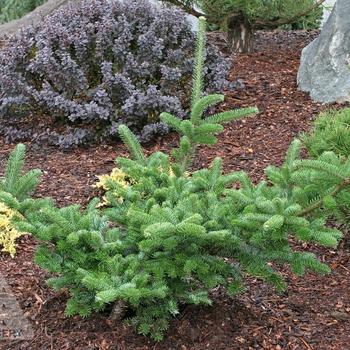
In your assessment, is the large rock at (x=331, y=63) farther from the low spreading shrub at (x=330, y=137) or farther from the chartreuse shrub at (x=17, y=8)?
the chartreuse shrub at (x=17, y=8)

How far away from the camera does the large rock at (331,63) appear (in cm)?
654

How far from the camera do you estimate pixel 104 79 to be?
5957 mm

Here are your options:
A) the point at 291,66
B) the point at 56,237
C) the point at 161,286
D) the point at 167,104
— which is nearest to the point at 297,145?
the point at 161,286

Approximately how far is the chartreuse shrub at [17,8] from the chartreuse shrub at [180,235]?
1076 centimetres

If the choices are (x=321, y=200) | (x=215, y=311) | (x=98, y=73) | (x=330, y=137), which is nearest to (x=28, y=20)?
(x=98, y=73)

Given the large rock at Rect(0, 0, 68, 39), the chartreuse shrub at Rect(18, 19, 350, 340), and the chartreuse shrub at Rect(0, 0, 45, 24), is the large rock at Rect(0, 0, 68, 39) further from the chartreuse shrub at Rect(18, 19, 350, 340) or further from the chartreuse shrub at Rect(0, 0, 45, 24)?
the chartreuse shrub at Rect(18, 19, 350, 340)

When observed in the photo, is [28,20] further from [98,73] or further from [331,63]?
[331,63]

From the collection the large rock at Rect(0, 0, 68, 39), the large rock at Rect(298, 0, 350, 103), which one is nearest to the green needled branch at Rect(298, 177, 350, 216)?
the large rock at Rect(298, 0, 350, 103)

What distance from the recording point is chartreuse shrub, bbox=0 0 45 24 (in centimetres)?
1362

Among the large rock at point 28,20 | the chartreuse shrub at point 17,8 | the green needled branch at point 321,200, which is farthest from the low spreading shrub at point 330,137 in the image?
the chartreuse shrub at point 17,8

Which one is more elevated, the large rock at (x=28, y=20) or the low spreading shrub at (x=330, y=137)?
the large rock at (x=28, y=20)

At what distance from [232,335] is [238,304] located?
0.25 meters

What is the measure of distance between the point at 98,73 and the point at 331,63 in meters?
2.05

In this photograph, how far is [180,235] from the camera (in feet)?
9.79
